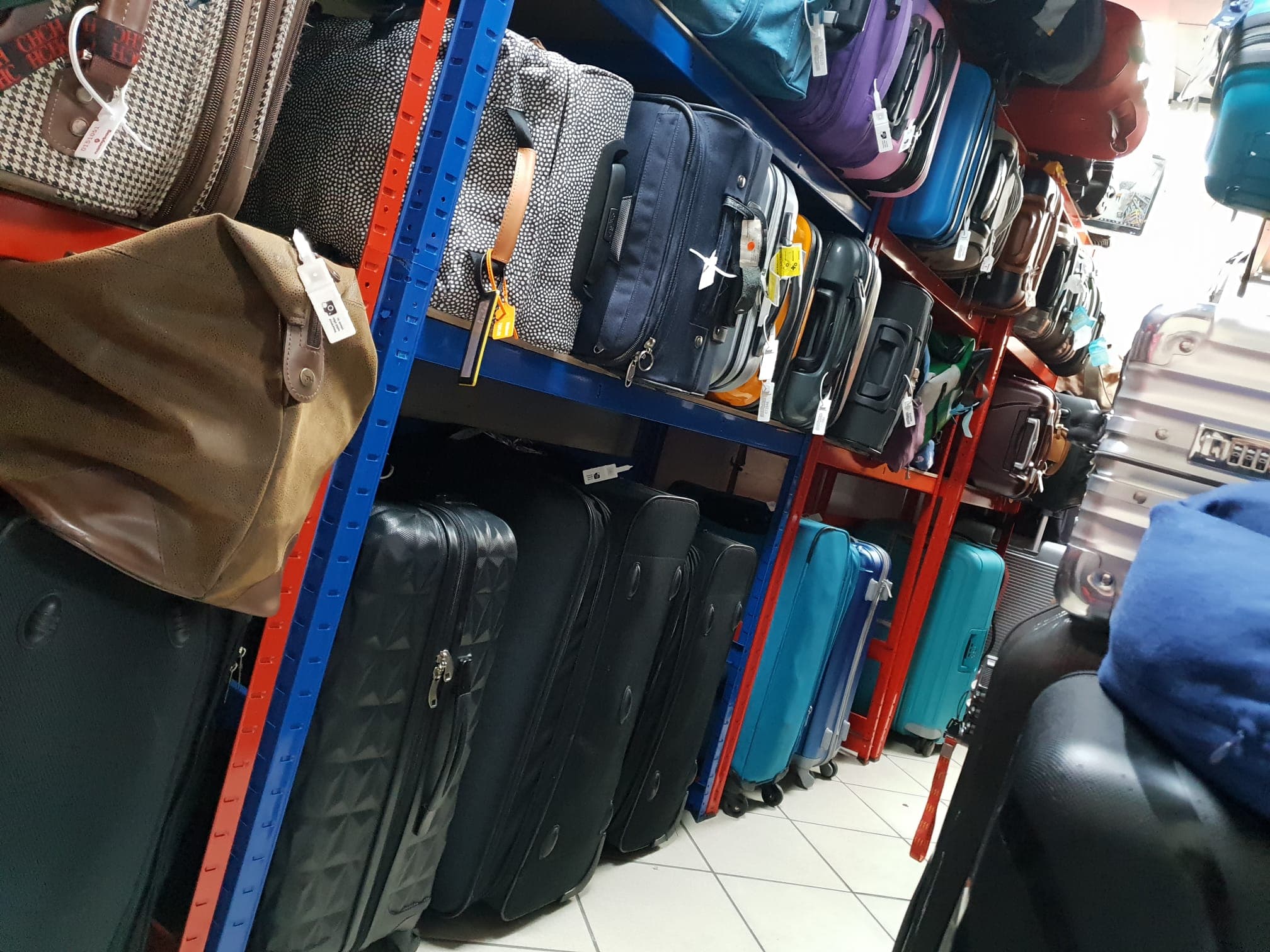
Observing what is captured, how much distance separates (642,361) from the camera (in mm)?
1384

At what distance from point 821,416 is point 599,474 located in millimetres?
680

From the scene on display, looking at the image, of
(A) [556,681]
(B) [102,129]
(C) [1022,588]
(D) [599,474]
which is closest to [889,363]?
(D) [599,474]

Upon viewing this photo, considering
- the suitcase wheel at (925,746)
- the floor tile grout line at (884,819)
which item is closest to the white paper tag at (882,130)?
the floor tile grout line at (884,819)

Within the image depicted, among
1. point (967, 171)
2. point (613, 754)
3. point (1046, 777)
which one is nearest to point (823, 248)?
point (967, 171)

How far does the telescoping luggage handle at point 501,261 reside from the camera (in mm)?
1109

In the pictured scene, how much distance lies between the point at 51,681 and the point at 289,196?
0.69 metres

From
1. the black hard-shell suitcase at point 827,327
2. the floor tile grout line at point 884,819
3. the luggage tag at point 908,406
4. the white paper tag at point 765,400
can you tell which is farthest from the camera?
the floor tile grout line at point 884,819

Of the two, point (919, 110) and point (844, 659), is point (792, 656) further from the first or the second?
point (919, 110)

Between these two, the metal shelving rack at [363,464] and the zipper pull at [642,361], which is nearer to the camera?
the metal shelving rack at [363,464]

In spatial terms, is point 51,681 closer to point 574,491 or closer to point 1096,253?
point 574,491

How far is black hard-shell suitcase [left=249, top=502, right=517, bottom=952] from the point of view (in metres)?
1.13

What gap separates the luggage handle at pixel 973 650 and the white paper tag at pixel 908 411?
1.53 meters

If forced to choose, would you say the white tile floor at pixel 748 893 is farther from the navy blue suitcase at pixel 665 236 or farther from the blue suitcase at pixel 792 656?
the navy blue suitcase at pixel 665 236

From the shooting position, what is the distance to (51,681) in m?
0.78
